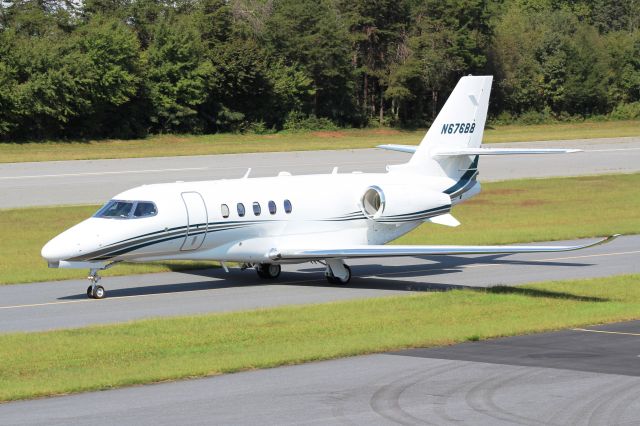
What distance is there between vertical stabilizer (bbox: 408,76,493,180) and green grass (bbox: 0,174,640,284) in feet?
14.7

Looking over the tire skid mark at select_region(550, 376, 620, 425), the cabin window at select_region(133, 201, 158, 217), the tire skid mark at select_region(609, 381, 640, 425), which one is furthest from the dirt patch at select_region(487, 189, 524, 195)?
the tire skid mark at select_region(609, 381, 640, 425)

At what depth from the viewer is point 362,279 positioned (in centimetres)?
2767

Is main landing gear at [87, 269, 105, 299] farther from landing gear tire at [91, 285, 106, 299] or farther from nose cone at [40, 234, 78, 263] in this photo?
nose cone at [40, 234, 78, 263]

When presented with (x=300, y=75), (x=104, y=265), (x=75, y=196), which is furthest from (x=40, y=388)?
(x=300, y=75)

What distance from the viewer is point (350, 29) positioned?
9450cm

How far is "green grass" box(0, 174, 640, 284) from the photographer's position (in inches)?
1168

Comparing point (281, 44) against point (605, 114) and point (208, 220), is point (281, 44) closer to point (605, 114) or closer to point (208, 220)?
point (605, 114)

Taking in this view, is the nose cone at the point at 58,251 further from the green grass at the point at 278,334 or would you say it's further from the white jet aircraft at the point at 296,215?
the green grass at the point at 278,334

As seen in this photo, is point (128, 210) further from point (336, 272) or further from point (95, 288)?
point (336, 272)

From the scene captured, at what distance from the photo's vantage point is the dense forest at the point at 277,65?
236 ft

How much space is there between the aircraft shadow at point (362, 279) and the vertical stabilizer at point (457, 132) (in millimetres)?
2657

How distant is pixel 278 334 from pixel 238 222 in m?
6.45

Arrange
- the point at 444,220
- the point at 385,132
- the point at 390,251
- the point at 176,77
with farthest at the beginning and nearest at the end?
the point at 385,132 < the point at 176,77 < the point at 444,220 < the point at 390,251

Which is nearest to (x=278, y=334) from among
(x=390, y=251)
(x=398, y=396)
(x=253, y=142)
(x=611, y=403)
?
(x=398, y=396)
